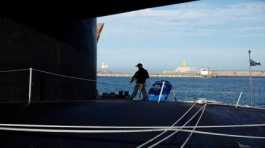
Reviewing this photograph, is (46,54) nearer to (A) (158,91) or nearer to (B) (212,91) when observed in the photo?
(A) (158,91)

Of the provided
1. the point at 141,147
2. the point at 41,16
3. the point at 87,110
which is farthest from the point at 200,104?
the point at 141,147

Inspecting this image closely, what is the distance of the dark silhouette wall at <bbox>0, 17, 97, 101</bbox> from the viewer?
9891 mm

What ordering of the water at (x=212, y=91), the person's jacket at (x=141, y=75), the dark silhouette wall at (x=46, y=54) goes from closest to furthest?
1. the dark silhouette wall at (x=46, y=54)
2. the person's jacket at (x=141, y=75)
3. the water at (x=212, y=91)

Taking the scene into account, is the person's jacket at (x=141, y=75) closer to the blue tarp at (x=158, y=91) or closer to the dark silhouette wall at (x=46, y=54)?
the blue tarp at (x=158, y=91)

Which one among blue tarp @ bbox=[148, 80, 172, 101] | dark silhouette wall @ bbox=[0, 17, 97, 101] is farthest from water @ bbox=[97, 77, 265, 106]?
dark silhouette wall @ bbox=[0, 17, 97, 101]

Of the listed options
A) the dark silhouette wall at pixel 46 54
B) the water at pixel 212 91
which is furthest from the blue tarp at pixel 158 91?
the dark silhouette wall at pixel 46 54

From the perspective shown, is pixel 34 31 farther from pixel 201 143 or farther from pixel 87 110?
pixel 201 143

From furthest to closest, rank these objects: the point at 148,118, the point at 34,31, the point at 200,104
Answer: the point at 200,104 < the point at 34,31 < the point at 148,118

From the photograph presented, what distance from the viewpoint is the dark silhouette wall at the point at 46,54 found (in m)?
9.89

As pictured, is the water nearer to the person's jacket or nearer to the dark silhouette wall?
the person's jacket

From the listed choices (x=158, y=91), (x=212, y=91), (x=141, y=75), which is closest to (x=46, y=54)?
(x=141, y=75)

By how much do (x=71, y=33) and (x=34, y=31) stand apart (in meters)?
1.95

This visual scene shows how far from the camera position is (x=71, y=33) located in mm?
12383

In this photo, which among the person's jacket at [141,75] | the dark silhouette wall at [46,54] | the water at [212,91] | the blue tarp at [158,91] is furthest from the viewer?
the water at [212,91]
